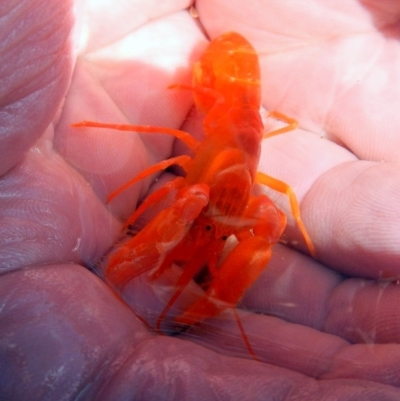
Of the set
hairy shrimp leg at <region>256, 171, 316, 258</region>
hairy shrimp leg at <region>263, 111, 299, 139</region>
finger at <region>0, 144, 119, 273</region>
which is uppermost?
finger at <region>0, 144, 119, 273</region>

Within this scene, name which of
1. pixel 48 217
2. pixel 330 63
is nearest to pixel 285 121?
pixel 330 63

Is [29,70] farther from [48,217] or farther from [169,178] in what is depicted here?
[169,178]

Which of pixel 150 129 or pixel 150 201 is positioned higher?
pixel 150 129

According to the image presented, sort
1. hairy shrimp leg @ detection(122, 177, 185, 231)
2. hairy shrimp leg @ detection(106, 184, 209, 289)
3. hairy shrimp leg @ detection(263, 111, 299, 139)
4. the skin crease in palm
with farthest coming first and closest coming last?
hairy shrimp leg @ detection(263, 111, 299, 139) < hairy shrimp leg @ detection(122, 177, 185, 231) < hairy shrimp leg @ detection(106, 184, 209, 289) < the skin crease in palm

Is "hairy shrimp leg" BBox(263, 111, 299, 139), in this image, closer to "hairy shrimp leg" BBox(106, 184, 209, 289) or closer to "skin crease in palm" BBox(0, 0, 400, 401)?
"skin crease in palm" BBox(0, 0, 400, 401)

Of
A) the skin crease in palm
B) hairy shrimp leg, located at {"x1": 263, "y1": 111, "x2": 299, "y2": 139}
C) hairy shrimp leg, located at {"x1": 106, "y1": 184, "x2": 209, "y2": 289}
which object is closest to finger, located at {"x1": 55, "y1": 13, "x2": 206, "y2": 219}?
the skin crease in palm

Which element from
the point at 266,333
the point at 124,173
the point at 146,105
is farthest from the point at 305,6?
the point at 266,333

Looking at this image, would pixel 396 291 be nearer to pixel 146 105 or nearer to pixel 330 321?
pixel 330 321
